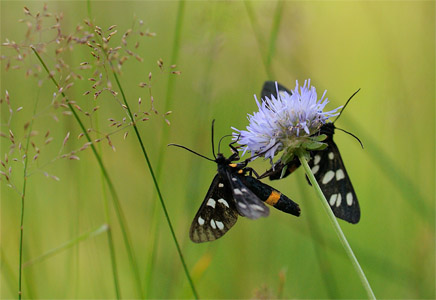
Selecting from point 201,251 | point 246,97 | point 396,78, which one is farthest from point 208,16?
point 396,78

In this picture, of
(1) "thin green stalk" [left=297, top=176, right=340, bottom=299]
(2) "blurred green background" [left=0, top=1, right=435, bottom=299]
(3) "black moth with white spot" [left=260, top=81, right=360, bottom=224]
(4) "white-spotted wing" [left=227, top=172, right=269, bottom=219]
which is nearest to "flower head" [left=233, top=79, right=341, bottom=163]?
(4) "white-spotted wing" [left=227, top=172, right=269, bottom=219]

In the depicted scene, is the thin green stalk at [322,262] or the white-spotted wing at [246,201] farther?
the thin green stalk at [322,262]

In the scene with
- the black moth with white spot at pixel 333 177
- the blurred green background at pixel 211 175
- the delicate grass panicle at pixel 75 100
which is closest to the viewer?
the delicate grass panicle at pixel 75 100

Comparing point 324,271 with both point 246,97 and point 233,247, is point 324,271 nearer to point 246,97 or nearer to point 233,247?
Answer: point 233,247

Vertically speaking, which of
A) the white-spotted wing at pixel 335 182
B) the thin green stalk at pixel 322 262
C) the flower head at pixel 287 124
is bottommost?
the thin green stalk at pixel 322 262

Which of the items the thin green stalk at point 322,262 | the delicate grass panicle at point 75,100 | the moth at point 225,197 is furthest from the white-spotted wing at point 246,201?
the thin green stalk at point 322,262

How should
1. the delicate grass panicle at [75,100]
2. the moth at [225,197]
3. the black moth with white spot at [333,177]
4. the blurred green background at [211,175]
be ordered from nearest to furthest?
1. the delicate grass panicle at [75,100]
2. the moth at [225,197]
3. the black moth with white spot at [333,177]
4. the blurred green background at [211,175]

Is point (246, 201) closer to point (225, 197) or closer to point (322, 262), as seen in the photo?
point (225, 197)

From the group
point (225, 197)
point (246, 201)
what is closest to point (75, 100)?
point (225, 197)

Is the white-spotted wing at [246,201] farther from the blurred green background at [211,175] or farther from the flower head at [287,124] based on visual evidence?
the blurred green background at [211,175]
